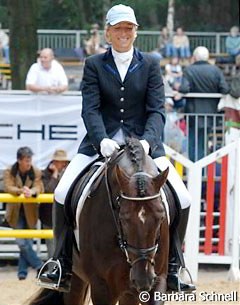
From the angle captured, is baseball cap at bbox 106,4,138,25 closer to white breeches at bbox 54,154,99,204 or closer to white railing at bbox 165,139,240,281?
white breeches at bbox 54,154,99,204

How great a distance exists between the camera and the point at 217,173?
13.3 m

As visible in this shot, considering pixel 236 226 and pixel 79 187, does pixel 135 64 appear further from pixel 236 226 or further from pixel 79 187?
pixel 236 226

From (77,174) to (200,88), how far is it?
7167mm

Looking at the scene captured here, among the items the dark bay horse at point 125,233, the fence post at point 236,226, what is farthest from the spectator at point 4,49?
the dark bay horse at point 125,233

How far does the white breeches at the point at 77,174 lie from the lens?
26.3ft

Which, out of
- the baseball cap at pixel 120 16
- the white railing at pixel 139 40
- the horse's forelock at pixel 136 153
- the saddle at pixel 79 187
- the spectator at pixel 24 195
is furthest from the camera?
the white railing at pixel 139 40

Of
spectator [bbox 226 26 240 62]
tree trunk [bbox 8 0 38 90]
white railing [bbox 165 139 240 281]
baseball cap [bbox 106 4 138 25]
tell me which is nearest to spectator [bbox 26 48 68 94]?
tree trunk [bbox 8 0 38 90]

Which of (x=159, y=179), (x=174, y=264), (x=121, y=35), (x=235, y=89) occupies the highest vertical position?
(x=121, y=35)

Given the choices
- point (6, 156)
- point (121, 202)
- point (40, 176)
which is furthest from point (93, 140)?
point (6, 156)

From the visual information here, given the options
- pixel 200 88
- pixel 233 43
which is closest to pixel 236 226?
pixel 200 88

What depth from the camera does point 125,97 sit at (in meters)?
7.98

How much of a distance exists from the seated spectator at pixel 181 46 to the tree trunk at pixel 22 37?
1302cm

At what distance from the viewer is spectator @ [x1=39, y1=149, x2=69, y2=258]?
12.6 meters

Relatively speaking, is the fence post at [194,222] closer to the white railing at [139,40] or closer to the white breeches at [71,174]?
the white breeches at [71,174]
